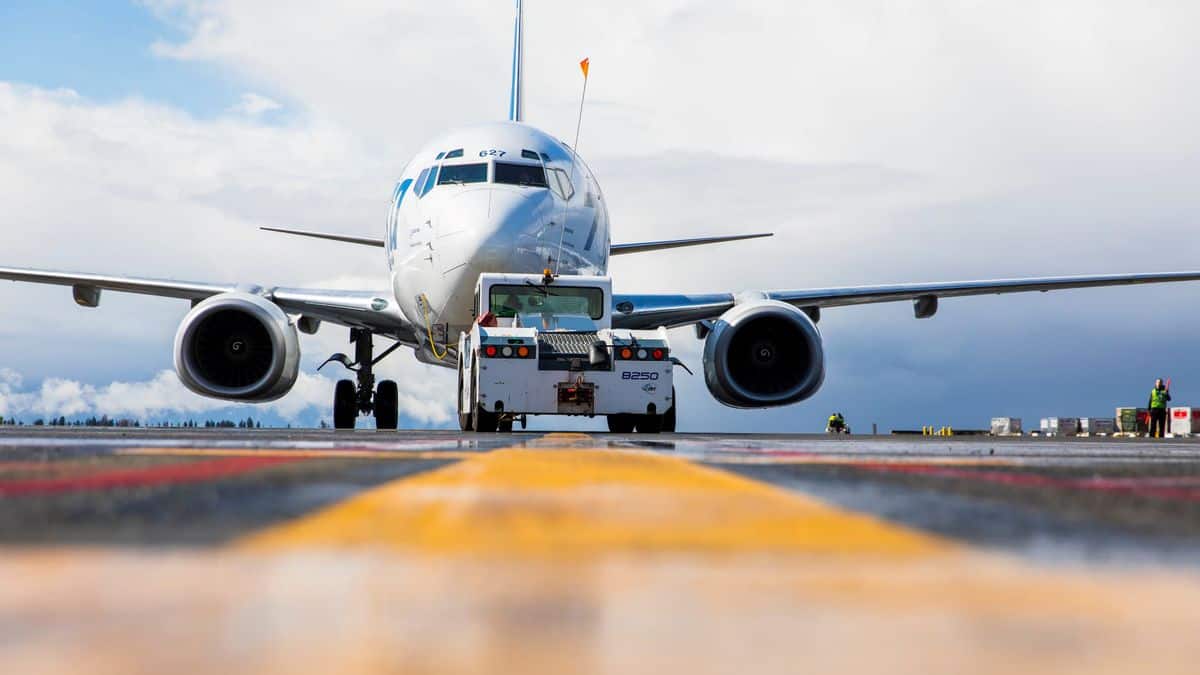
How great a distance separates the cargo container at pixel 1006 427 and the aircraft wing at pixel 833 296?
621 inches

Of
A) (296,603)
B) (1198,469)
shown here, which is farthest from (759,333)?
(296,603)

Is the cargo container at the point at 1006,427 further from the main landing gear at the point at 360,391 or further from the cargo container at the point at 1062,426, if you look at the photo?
the main landing gear at the point at 360,391

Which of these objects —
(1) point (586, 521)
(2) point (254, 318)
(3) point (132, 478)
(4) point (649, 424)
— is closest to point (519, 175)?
(2) point (254, 318)

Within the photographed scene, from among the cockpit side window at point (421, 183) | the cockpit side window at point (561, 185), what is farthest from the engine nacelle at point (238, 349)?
the cockpit side window at point (561, 185)

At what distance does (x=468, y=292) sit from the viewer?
46.1ft

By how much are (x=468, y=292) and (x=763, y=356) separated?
3.66m

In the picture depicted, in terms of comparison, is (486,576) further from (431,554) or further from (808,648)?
(808,648)

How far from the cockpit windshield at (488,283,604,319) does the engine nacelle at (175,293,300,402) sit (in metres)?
3.07

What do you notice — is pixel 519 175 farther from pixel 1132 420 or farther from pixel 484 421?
pixel 1132 420

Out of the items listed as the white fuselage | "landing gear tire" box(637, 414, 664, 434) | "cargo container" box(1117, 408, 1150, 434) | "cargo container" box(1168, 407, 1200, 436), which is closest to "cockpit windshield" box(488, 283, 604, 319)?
the white fuselage

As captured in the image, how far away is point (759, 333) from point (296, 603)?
13.9 meters

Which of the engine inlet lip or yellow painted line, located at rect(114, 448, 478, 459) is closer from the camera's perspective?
yellow painted line, located at rect(114, 448, 478, 459)

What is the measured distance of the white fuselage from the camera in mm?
13984

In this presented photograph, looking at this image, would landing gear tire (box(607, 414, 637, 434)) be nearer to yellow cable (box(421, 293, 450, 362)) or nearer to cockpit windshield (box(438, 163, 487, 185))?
yellow cable (box(421, 293, 450, 362))
